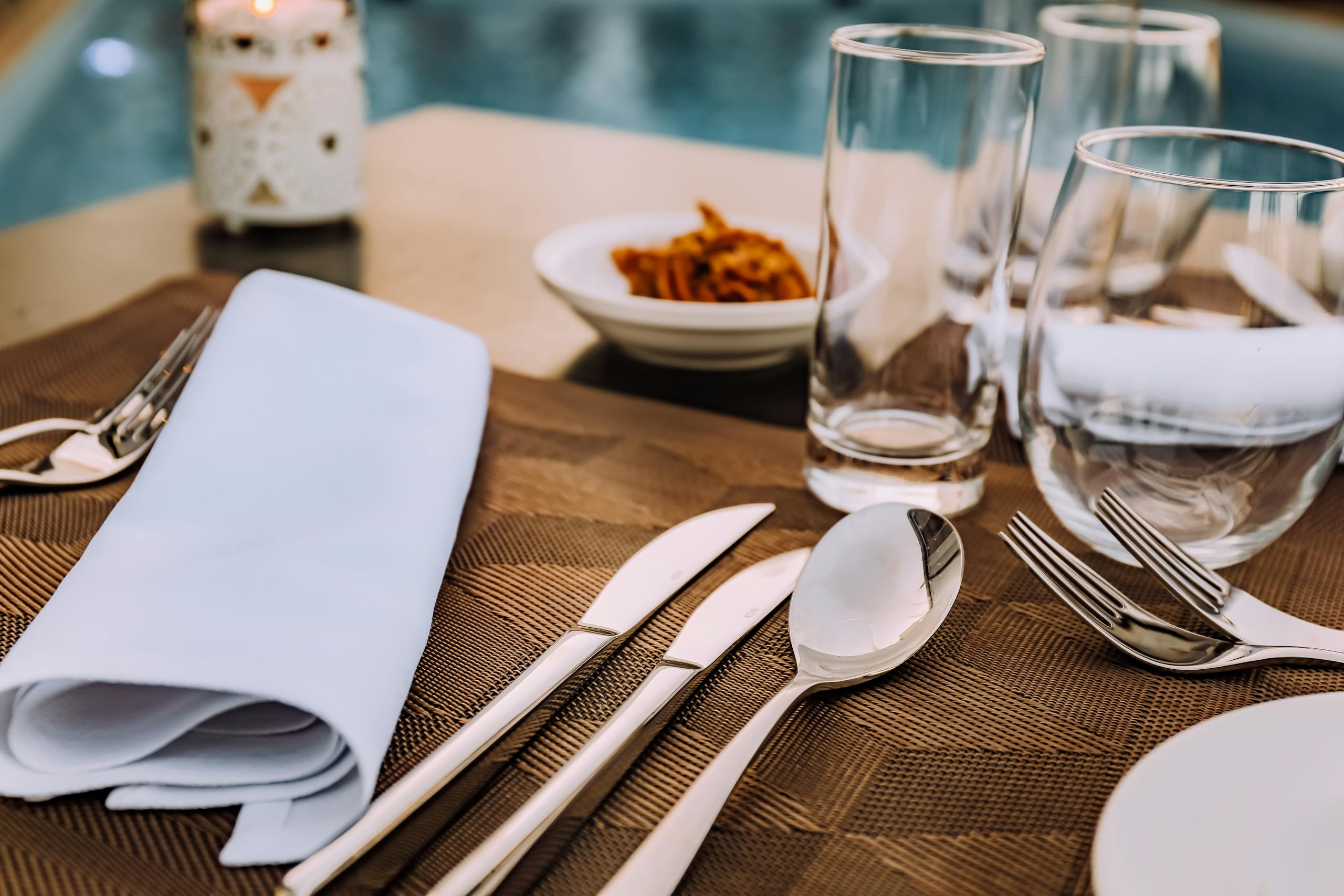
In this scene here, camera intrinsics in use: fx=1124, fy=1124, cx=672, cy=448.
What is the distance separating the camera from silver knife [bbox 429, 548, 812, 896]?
0.25 m

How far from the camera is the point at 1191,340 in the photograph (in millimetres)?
363

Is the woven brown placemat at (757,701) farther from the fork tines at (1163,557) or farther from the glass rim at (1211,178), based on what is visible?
the glass rim at (1211,178)

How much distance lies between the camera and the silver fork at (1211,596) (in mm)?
356

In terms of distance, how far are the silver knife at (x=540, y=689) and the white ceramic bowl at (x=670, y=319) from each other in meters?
0.12

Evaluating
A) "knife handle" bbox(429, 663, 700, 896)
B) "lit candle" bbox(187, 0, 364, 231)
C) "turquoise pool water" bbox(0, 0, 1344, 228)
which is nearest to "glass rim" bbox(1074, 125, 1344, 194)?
"knife handle" bbox(429, 663, 700, 896)

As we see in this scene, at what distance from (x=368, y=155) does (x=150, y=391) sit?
59 cm

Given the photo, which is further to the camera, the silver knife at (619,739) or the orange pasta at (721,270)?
the orange pasta at (721,270)

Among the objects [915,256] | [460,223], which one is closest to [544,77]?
[460,223]

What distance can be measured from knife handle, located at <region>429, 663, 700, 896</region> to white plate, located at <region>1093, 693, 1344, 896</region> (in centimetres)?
12

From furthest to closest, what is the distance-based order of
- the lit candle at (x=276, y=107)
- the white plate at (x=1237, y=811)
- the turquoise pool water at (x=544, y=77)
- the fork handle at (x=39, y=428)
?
the turquoise pool water at (x=544, y=77) < the lit candle at (x=276, y=107) < the fork handle at (x=39, y=428) < the white plate at (x=1237, y=811)

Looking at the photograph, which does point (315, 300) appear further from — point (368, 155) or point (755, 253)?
point (368, 155)

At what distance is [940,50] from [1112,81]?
26 centimetres

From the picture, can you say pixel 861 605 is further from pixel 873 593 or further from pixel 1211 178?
pixel 1211 178

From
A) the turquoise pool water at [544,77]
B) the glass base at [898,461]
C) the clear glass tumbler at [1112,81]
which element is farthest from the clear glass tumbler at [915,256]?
the turquoise pool water at [544,77]
